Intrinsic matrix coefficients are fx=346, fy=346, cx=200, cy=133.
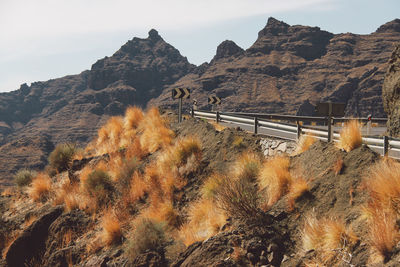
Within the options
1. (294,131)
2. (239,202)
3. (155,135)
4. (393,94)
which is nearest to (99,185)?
(155,135)

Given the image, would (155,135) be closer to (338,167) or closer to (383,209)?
(338,167)

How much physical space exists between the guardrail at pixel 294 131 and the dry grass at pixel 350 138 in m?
0.30

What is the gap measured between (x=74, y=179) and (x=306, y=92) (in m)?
178

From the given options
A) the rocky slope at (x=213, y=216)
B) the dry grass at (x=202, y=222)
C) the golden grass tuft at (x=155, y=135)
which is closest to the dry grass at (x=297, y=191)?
the rocky slope at (x=213, y=216)

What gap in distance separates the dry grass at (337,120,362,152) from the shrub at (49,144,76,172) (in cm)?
1377

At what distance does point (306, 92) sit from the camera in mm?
180000

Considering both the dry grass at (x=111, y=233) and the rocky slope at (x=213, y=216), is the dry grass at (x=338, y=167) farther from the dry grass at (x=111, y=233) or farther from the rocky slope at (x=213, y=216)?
the dry grass at (x=111, y=233)

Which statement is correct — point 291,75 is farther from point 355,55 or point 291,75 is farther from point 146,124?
point 146,124

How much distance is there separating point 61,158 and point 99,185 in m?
6.60

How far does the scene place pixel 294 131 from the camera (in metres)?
10.8

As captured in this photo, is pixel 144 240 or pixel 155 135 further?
pixel 155 135

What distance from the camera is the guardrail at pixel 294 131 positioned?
744cm

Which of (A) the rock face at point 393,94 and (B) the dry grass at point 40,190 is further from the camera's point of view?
(B) the dry grass at point 40,190

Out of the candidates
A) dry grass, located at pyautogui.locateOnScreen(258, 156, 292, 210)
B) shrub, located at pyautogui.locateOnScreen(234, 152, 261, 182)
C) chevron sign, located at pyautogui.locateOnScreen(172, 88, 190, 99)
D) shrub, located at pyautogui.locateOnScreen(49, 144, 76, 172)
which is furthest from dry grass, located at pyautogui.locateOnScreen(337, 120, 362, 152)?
shrub, located at pyautogui.locateOnScreen(49, 144, 76, 172)
